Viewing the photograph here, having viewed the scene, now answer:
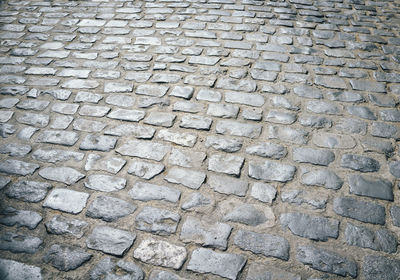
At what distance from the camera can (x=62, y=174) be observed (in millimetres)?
2082

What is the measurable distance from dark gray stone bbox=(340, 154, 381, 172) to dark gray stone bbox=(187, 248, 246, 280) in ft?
3.61

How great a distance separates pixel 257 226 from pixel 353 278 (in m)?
0.57

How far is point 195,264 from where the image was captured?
1.56m

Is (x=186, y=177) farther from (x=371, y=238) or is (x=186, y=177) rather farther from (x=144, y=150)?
(x=371, y=238)

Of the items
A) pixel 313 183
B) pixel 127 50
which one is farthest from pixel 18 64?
pixel 313 183

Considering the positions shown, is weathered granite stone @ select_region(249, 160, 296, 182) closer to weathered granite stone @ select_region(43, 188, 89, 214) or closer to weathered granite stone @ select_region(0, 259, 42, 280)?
weathered granite stone @ select_region(43, 188, 89, 214)

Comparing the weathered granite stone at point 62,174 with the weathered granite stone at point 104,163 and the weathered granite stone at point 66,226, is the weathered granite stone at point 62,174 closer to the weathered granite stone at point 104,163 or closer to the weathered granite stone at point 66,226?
the weathered granite stone at point 104,163

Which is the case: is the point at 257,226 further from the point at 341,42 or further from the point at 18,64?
the point at 18,64

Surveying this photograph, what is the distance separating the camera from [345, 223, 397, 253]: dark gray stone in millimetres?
1621

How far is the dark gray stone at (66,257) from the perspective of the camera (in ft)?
5.14

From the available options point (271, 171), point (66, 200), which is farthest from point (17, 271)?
point (271, 171)

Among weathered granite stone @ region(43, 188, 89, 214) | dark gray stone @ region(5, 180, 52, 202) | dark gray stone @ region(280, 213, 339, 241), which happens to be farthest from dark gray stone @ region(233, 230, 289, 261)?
dark gray stone @ region(5, 180, 52, 202)

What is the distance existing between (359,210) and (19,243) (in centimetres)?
212

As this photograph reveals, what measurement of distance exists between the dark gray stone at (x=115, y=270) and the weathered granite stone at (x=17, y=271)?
305 mm
